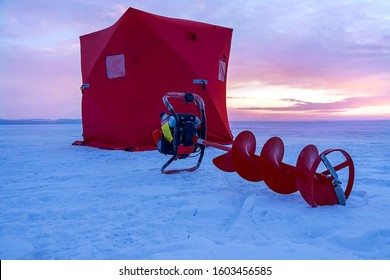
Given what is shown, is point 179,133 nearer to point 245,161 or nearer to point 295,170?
point 245,161

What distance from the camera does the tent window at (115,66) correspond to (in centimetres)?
788

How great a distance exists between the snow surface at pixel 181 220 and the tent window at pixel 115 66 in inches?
157

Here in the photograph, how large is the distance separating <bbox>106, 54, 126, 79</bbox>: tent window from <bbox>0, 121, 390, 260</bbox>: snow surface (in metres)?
3.99

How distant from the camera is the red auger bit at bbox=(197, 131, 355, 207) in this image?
112 inches

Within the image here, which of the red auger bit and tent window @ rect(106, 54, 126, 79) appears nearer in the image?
the red auger bit

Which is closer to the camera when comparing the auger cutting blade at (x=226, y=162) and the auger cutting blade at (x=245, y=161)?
the auger cutting blade at (x=245, y=161)

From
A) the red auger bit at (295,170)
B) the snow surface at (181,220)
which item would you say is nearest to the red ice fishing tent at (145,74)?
the snow surface at (181,220)

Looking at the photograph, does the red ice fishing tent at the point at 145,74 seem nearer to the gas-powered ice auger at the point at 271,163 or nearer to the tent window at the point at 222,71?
the tent window at the point at 222,71

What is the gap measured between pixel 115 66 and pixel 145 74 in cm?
91

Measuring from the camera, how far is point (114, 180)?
4406 mm

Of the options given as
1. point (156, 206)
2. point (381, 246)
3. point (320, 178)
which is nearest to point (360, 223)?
point (381, 246)

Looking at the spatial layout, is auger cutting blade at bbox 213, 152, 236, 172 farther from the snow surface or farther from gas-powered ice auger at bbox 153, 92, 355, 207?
the snow surface

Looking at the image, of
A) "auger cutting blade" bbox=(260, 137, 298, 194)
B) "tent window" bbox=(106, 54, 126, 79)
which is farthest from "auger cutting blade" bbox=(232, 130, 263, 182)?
"tent window" bbox=(106, 54, 126, 79)
